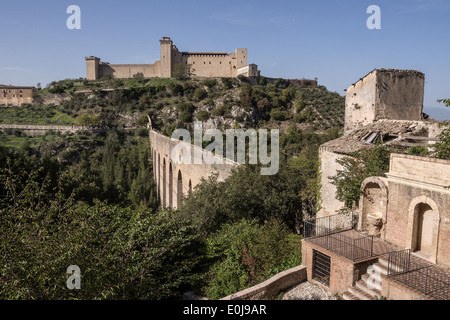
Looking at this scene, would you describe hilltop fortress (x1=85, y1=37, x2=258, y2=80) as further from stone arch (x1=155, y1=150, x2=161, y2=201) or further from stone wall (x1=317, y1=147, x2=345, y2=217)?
stone wall (x1=317, y1=147, x2=345, y2=217)

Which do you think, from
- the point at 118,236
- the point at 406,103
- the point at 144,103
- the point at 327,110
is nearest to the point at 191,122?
the point at 144,103

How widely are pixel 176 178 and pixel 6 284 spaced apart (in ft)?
70.2

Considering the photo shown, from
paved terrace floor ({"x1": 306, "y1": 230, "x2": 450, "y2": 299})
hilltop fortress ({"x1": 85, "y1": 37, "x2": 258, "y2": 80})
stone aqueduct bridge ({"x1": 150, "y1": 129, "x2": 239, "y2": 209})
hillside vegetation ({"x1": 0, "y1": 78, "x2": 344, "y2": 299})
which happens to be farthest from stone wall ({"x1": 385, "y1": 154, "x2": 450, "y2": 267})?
hilltop fortress ({"x1": 85, "y1": 37, "x2": 258, "y2": 80})

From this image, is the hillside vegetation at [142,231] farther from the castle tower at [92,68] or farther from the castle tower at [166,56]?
the castle tower at [92,68]

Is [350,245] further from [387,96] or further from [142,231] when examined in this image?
[387,96]

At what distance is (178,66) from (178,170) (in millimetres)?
49876

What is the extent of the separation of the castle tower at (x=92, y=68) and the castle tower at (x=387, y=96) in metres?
71.2

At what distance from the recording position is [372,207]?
8.64 meters

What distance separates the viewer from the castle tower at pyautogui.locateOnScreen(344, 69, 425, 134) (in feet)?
37.9

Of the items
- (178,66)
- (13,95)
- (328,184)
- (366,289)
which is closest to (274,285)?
(366,289)

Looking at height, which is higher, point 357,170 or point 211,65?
point 211,65

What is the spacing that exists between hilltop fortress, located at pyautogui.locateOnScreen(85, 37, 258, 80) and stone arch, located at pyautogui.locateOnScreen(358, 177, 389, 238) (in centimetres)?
6365

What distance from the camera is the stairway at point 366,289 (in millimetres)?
6323

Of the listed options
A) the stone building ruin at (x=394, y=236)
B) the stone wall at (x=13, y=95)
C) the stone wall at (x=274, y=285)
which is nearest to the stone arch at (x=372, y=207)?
the stone building ruin at (x=394, y=236)
